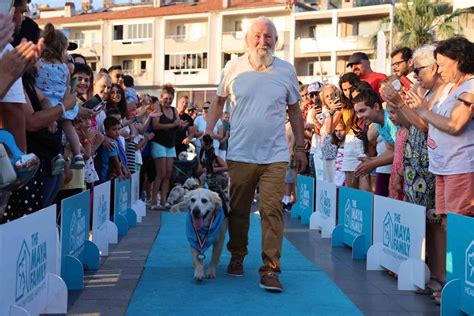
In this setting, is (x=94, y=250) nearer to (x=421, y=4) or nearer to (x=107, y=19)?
(x=421, y=4)

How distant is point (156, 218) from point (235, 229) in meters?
5.04

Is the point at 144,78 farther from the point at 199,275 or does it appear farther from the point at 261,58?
the point at 199,275

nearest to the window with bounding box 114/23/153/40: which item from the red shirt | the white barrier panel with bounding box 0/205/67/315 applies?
the red shirt

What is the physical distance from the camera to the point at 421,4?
142 ft

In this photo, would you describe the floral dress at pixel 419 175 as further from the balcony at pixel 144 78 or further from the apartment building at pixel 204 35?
the balcony at pixel 144 78

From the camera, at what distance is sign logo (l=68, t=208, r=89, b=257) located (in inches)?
223

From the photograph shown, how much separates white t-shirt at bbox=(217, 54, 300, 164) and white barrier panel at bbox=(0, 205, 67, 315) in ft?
6.36

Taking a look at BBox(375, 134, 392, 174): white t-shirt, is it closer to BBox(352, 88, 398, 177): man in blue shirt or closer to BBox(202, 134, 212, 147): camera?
BBox(352, 88, 398, 177): man in blue shirt

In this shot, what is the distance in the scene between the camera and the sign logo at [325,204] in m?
9.34

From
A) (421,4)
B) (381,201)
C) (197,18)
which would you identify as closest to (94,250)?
(381,201)

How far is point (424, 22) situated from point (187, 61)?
78.6 ft

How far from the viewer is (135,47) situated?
62875mm

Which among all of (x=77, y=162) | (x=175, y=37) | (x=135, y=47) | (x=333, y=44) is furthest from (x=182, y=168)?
(x=135, y=47)

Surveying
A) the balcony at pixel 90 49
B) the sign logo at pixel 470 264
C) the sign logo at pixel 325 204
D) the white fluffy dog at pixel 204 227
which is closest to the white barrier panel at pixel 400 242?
the sign logo at pixel 470 264
